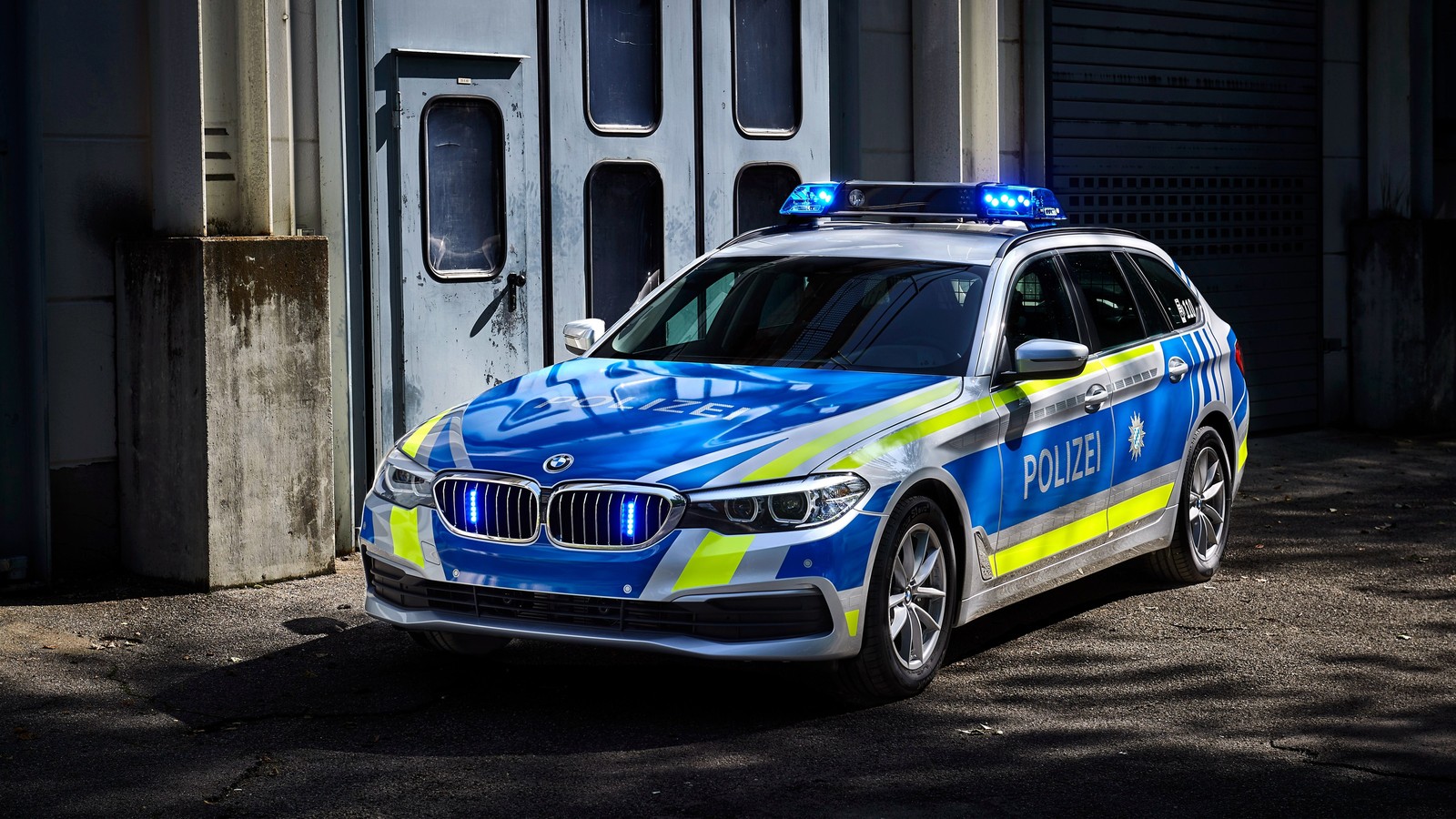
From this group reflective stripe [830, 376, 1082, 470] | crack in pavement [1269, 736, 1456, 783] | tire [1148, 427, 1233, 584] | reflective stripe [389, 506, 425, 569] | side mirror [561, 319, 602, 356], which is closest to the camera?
crack in pavement [1269, 736, 1456, 783]

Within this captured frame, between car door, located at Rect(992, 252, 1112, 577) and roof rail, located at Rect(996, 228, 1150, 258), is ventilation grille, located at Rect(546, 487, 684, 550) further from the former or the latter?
roof rail, located at Rect(996, 228, 1150, 258)

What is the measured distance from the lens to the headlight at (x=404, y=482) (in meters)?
6.26

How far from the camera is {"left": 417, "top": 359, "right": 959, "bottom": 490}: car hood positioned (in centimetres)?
600

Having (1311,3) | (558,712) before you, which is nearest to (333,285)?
(558,712)

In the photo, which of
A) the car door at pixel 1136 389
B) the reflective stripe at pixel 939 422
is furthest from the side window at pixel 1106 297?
the reflective stripe at pixel 939 422

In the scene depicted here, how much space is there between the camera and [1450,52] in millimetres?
15875

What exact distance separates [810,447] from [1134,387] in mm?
2370

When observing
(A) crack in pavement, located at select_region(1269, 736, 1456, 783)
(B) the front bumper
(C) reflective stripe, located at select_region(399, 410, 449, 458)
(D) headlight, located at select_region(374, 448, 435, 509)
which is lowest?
(A) crack in pavement, located at select_region(1269, 736, 1456, 783)

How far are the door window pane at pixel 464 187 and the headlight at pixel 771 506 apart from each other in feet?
14.0

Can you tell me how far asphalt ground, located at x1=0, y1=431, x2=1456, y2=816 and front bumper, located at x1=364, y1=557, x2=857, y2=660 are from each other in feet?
0.99

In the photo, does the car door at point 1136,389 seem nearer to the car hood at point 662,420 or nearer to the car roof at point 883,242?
the car roof at point 883,242

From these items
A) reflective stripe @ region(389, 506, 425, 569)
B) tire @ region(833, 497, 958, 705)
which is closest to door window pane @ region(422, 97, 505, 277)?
reflective stripe @ region(389, 506, 425, 569)

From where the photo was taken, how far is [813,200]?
8.34 m

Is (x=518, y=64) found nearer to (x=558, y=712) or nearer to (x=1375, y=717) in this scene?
(x=558, y=712)
